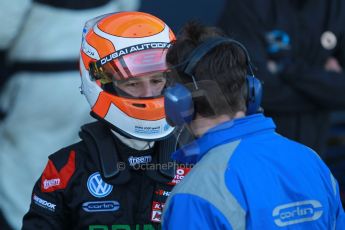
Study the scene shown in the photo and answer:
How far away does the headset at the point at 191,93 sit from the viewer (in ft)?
6.81

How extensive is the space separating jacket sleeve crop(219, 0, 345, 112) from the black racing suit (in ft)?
4.71

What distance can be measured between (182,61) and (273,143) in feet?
1.02

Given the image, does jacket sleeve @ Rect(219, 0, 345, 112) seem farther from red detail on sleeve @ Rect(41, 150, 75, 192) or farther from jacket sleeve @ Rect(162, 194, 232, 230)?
jacket sleeve @ Rect(162, 194, 232, 230)

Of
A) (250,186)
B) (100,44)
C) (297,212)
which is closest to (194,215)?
(250,186)

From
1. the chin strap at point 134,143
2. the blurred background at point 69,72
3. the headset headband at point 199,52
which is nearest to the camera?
the headset headband at point 199,52

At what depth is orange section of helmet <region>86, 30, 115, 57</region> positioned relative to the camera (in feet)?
9.11

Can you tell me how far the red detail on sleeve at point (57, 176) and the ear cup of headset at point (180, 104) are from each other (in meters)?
0.63

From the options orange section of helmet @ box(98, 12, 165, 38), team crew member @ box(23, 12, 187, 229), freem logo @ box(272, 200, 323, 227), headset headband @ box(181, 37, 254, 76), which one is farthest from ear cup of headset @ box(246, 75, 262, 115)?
orange section of helmet @ box(98, 12, 165, 38)

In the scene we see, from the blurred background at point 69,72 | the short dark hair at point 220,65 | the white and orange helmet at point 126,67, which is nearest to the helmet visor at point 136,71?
the white and orange helmet at point 126,67

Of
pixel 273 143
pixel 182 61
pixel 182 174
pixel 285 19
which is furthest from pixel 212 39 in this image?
pixel 285 19

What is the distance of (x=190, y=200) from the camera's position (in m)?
1.98

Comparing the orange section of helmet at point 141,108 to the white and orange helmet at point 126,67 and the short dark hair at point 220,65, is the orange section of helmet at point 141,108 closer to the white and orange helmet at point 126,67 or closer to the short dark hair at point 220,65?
the white and orange helmet at point 126,67

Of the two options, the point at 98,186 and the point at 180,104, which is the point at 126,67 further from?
the point at 180,104

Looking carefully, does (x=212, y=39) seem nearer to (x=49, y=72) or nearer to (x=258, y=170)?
(x=258, y=170)
